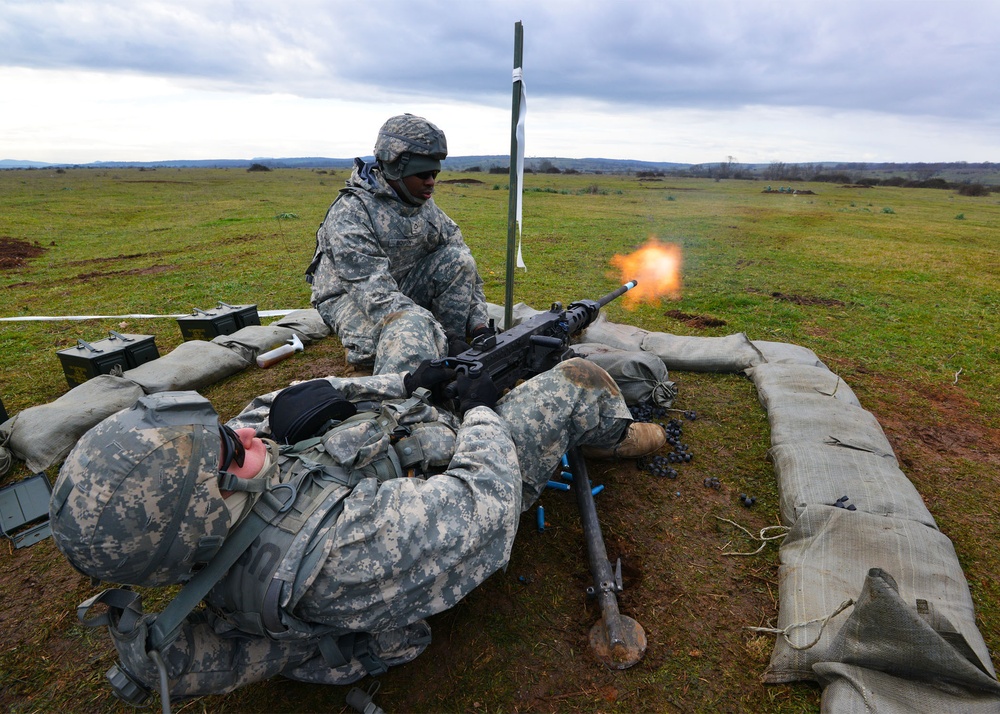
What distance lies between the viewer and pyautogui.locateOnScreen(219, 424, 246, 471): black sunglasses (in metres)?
2.00

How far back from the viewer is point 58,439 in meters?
4.09

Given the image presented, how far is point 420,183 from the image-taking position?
16.4 ft

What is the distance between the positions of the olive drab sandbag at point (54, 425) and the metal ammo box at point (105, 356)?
539 millimetres

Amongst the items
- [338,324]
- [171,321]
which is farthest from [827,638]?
[171,321]

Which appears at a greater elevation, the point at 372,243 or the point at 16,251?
the point at 372,243

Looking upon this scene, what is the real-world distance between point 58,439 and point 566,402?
403 centimetres

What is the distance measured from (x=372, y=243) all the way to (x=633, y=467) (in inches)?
127

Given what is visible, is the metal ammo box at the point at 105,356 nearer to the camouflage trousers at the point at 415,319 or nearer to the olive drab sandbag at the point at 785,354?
the camouflage trousers at the point at 415,319

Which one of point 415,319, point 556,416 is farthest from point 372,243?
point 556,416

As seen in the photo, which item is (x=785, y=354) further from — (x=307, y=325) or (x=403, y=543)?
(x=307, y=325)

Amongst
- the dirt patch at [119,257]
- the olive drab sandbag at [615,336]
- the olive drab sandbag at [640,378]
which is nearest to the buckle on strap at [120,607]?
the olive drab sandbag at [640,378]

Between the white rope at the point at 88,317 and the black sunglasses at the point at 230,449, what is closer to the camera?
the black sunglasses at the point at 230,449

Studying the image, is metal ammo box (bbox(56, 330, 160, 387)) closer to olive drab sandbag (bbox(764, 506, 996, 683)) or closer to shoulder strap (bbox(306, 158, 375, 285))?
shoulder strap (bbox(306, 158, 375, 285))

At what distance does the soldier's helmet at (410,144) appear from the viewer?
4.68 meters
